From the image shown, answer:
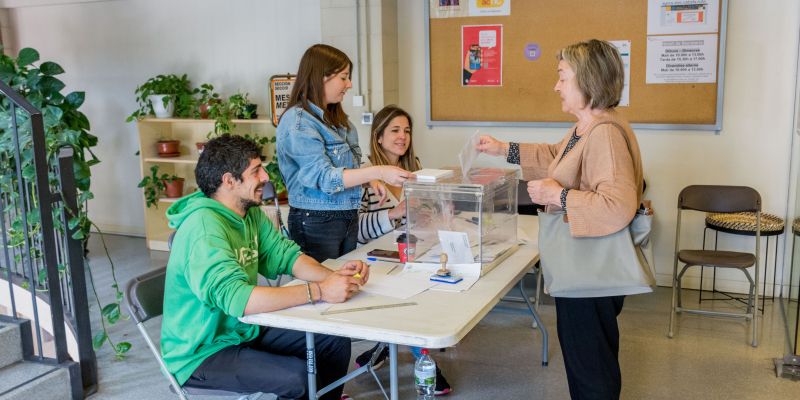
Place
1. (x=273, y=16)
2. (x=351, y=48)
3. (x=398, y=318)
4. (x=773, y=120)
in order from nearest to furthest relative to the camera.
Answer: (x=398, y=318) < (x=773, y=120) < (x=351, y=48) < (x=273, y=16)

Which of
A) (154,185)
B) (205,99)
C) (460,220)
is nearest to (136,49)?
(205,99)

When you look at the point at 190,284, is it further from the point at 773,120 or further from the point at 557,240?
the point at 773,120

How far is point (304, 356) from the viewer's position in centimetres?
264

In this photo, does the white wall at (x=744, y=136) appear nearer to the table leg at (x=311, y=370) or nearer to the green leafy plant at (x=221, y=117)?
the green leafy plant at (x=221, y=117)

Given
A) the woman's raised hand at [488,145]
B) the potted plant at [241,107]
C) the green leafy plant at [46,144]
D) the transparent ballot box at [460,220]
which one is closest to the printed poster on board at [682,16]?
the woman's raised hand at [488,145]

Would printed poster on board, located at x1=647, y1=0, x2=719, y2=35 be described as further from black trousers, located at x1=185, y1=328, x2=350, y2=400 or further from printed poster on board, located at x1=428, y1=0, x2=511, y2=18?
black trousers, located at x1=185, y1=328, x2=350, y2=400

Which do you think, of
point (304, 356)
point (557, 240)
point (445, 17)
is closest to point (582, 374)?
point (557, 240)

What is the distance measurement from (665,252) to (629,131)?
8.98ft

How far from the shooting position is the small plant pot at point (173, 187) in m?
6.14

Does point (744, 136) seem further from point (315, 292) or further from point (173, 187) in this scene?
point (173, 187)

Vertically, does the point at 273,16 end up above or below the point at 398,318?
above

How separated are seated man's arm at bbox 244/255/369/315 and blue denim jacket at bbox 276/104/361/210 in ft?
1.80

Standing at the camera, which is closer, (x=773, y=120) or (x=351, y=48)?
(x=773, y=120)

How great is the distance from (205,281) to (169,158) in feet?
13.5
